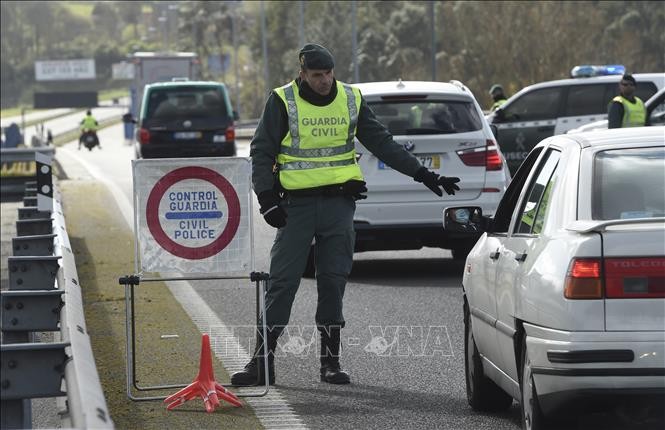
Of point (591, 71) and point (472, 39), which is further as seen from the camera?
point (472, 39)

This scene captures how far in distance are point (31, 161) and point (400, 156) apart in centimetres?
2451

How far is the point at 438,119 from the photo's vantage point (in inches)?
561

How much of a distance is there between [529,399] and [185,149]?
25.0 metres

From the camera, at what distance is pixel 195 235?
8.41 m

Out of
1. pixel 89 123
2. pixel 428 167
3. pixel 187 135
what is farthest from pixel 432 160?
pixel 89 123

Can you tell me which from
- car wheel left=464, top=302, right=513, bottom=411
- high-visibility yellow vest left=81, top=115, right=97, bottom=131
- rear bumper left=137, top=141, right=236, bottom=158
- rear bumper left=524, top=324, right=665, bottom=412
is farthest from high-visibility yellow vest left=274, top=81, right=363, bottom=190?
high-visibility yellow vest left=81, top=115, right=97, bottom=131

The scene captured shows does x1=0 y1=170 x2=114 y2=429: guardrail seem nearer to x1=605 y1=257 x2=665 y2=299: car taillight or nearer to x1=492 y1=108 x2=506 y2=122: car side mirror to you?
x1=605 y1=257 x2=665 y2=299: car taillight

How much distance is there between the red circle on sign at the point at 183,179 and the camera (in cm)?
839

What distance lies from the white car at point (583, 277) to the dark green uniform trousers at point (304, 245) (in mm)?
1521

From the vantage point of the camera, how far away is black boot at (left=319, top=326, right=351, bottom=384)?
8844 millimetres

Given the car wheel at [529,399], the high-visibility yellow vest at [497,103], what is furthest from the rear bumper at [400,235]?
the high-visibility yellow vest at [497,103]

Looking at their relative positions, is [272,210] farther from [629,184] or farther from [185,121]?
[185,121]

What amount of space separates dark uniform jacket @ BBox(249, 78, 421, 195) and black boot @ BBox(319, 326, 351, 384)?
36.8 inches

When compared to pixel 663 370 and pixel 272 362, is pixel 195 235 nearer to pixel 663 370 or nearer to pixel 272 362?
pixel 272 362
